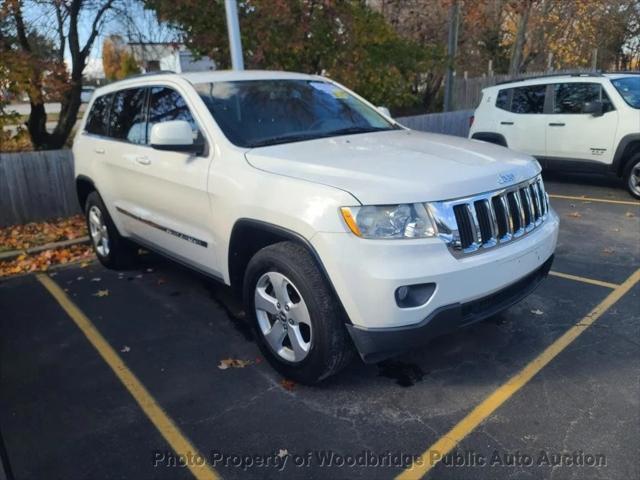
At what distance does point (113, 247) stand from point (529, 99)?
726 centimetres

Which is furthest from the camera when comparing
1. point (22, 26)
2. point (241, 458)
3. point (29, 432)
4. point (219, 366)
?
point (22, 26)

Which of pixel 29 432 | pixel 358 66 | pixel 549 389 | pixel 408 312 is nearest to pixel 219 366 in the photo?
pixel 29 432

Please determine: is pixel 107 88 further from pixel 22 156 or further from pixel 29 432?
pixel 29 432

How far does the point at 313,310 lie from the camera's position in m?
3.03

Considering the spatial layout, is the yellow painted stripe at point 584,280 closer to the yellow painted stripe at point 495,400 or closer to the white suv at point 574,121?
the yellow painted stripe at point 495,400

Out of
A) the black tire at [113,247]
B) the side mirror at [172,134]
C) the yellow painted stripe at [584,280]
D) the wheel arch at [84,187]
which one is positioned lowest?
the yellow painted stripe at [584,280]

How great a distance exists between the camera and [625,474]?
2.58m

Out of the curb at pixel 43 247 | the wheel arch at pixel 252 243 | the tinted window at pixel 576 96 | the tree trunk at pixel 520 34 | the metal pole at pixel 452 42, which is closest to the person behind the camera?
the wheel arch at pixel 252 243

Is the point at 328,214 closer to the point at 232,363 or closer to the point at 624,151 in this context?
the point at 232,363

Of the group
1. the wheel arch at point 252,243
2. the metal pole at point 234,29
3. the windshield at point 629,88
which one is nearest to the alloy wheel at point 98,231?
the wheel arch at point 252,243

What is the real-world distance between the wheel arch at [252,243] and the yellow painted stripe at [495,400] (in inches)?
31.6

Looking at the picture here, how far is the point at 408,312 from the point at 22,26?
29.1ft

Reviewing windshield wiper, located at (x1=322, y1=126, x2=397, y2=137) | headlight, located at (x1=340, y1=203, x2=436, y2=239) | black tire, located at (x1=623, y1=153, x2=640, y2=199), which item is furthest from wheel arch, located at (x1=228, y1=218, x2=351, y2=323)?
black tire, located at (x1=623, y1=153, x2=640, y2=199)

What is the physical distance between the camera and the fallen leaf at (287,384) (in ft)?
11.2
